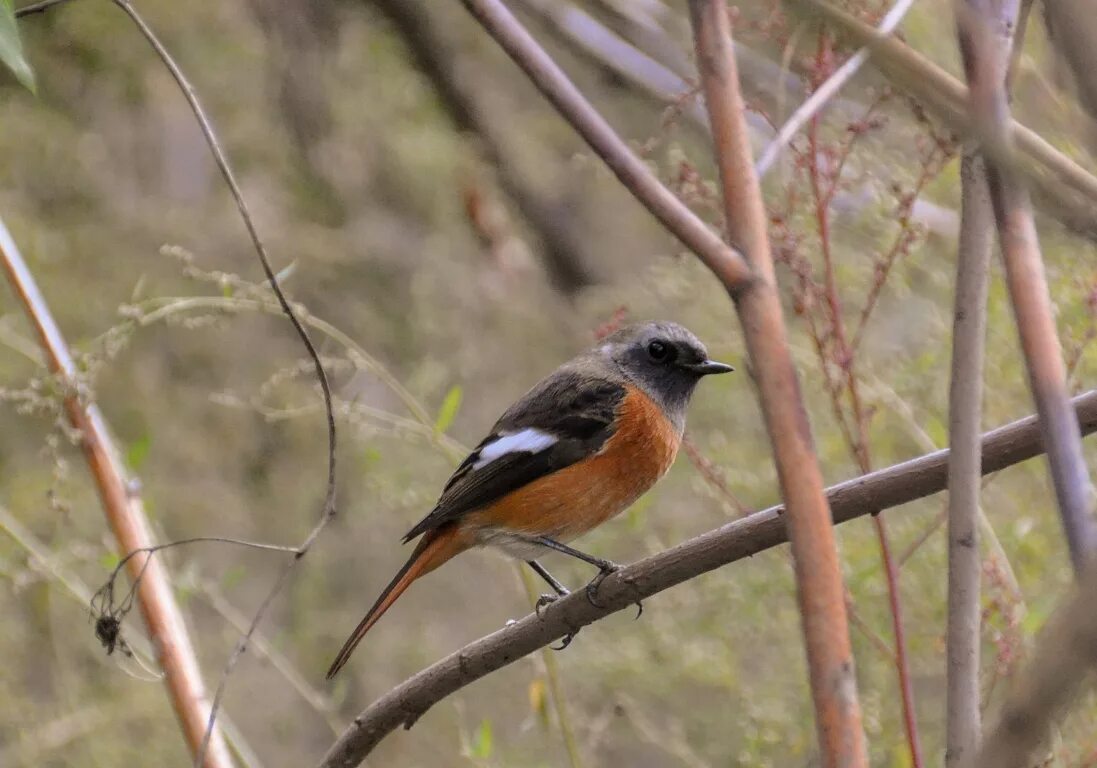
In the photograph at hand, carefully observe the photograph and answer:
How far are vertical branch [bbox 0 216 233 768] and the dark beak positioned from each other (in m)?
1.35

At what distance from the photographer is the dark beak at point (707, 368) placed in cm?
295

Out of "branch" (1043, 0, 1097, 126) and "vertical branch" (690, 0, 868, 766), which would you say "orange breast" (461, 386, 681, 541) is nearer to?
"vertical branch" (690, 0, 868, 766)

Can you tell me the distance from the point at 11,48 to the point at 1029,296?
4.13 feet

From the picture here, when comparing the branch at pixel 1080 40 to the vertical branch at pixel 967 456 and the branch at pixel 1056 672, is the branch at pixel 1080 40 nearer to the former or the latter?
the branch at pixel 1056 672

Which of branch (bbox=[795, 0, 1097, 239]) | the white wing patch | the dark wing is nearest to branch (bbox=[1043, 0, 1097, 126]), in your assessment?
branch (bbox=[795, 0, 1097, 239])

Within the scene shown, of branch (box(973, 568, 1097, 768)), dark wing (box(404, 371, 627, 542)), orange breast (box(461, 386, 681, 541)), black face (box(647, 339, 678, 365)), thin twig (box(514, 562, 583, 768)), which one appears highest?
black face (box(647, 339, 678, 365))

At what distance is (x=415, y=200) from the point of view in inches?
208

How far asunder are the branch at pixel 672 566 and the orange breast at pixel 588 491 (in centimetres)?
79

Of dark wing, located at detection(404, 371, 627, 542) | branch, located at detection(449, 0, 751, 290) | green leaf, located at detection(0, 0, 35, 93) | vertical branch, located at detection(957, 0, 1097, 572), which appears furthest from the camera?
dark wing, located at detection(404, 371, 627, 542)

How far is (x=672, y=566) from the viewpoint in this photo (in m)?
→ 1.54

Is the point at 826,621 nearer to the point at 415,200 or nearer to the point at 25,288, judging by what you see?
the point at 25,288

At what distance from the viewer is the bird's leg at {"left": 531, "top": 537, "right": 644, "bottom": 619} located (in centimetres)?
194

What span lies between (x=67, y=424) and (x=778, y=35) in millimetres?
1435

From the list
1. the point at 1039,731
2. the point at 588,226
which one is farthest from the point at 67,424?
the point at 588,226
